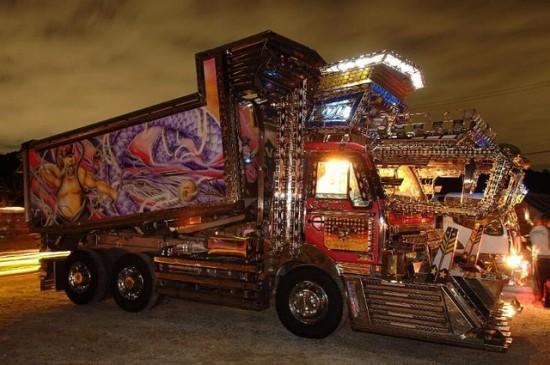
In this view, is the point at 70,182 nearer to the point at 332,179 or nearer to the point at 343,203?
the point at 332,179

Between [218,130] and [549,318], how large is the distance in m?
6.21

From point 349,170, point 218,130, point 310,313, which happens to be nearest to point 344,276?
point 310,313

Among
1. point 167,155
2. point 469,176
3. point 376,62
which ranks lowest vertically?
point 469,176

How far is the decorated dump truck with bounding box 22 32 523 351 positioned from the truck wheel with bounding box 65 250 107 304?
4 cm

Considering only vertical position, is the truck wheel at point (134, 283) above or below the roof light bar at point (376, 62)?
below

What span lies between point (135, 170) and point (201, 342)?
3200 mm

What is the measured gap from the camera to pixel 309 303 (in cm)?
696

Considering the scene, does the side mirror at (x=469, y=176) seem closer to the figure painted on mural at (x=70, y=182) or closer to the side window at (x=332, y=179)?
the side window at (x=332, y=179)

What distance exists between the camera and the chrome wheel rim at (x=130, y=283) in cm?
870

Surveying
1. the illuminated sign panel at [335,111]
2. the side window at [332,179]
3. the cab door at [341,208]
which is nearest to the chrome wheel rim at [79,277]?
the cab door at [341,208]

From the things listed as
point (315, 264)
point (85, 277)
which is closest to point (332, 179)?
point (315, 264)

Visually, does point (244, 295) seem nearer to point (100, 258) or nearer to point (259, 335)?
point (259, 335)

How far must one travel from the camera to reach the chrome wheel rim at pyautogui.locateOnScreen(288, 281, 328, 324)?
688 centimetres

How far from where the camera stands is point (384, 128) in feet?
24.1
